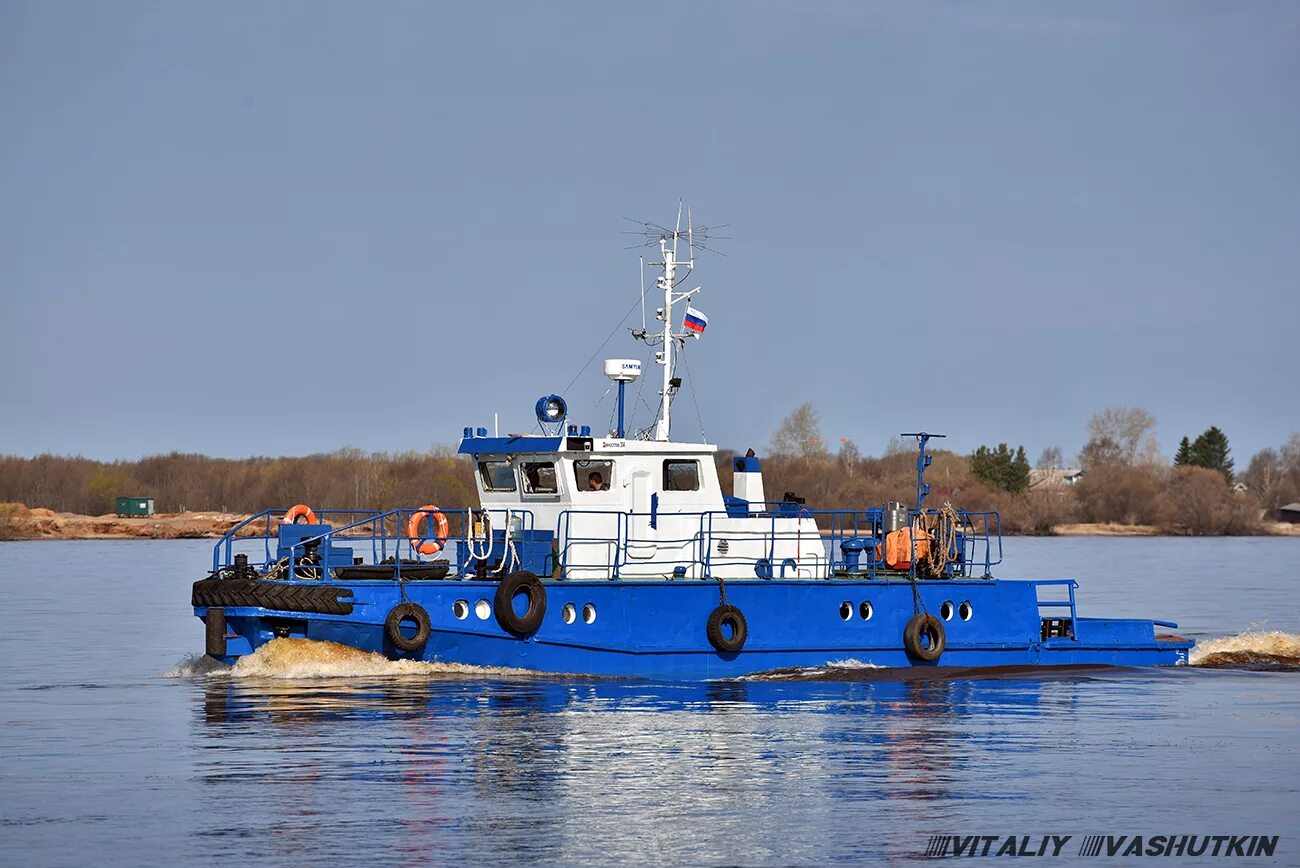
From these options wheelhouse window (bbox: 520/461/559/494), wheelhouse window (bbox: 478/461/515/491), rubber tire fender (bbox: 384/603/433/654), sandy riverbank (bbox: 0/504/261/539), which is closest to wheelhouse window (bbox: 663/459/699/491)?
wheelhouse window (bbox: 520/461/559/494)

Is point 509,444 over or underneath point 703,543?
over

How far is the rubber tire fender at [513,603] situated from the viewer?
957 inches

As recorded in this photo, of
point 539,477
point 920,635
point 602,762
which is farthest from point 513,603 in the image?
point 920,635

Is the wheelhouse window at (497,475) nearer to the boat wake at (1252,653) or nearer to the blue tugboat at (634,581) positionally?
the blue tugboat at (634,581)

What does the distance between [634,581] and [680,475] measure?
2121 mm

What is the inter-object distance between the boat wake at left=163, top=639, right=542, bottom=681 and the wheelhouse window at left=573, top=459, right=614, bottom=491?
302cm

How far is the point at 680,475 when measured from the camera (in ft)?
87.4

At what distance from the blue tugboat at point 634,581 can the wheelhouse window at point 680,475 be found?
22mm

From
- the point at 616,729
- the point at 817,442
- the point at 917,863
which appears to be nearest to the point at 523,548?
the point at 616,729

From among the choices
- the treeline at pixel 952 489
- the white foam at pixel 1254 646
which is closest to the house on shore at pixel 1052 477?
the treeline at pixel 952 489

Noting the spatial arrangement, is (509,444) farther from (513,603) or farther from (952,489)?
(952,489)

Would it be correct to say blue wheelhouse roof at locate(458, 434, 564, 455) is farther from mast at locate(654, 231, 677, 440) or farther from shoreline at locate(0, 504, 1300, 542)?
shoreline at locate(0, 504, 1300, 542)

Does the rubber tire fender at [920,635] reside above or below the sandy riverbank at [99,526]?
below

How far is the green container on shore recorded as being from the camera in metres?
109
